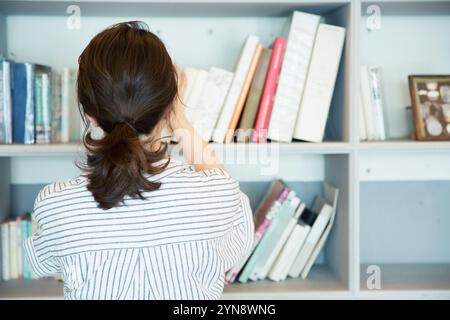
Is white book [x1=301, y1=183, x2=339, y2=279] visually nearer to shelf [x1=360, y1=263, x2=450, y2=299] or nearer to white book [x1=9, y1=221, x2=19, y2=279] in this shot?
shelf [x1=360, y1=263, x2=450, y2=299]

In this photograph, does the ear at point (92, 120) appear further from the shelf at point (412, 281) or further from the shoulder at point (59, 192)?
the shelf at point (412, 281)

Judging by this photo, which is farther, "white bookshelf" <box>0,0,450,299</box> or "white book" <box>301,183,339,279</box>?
"white book" <box>301,183,339,279</box>

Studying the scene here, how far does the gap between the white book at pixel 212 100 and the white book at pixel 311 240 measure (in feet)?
1.18

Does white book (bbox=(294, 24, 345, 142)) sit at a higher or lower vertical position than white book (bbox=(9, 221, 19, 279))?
higher

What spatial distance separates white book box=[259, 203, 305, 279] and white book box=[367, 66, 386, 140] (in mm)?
274

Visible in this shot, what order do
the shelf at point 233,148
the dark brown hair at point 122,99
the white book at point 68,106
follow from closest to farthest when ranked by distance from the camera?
the dark brown hair at point 122,99 → the shelf at point 233,148 → the white book at point 68,106

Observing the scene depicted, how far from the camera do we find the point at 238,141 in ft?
4.87

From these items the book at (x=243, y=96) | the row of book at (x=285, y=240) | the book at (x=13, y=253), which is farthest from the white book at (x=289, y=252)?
the book at (x=13, y=253)

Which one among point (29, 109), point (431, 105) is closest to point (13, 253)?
point (29, 109)

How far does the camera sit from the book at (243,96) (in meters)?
1.46

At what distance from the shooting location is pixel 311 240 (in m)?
1.55

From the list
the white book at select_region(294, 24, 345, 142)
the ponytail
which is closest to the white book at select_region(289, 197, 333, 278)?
the white book at select_region(294, 24, 345, 142)

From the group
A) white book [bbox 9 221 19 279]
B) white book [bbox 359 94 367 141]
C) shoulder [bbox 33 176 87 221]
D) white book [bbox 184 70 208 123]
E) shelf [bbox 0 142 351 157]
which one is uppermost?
white book [bbox 184 70 208 123]

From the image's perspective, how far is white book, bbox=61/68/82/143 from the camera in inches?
58.4
